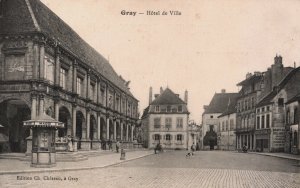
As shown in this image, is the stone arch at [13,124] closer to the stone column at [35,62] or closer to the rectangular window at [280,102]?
the stone column at [35,62]

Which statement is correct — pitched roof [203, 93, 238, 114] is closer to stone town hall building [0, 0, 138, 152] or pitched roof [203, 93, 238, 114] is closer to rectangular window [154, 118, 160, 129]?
rectangular window [154, 118, 160, 129]

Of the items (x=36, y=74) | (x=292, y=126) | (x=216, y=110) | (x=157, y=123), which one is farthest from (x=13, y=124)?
(x=216, y=110)

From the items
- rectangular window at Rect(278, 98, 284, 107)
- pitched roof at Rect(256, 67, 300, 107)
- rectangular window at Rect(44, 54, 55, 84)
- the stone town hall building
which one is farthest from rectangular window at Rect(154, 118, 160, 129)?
rectangular window at Rect(44, 54, 55, 84)

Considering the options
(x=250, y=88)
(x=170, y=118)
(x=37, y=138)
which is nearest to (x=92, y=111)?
(x=37, y=138)

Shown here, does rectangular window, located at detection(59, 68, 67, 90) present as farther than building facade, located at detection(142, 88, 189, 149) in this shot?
No

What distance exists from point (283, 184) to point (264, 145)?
36.1 meters

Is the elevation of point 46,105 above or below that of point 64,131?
above

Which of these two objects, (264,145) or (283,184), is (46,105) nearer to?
(283,184)

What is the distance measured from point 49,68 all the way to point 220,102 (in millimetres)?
53779

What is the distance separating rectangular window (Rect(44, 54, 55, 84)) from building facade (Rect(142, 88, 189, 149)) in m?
41.1

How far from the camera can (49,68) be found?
2480 centimetres

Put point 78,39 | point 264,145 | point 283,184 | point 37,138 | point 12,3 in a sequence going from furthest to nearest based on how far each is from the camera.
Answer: point 264,145, point 78,39, point 12,3, point 37,138, point 283,184

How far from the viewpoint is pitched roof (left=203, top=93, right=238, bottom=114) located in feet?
241

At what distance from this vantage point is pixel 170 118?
2584 inches
